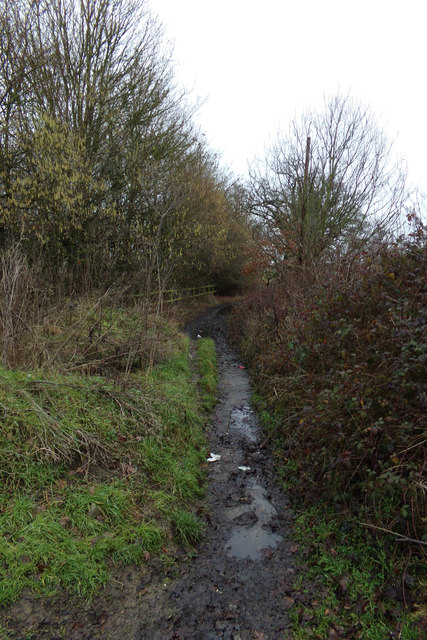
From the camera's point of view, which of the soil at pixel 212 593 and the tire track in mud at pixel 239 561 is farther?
the tire track in mud at pixel 239 561

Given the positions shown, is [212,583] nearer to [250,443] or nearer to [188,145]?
[250,443]

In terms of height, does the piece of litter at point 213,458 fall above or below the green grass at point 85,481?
below

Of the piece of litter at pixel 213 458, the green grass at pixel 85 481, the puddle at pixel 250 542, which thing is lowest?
the puddle at pixel 250 542

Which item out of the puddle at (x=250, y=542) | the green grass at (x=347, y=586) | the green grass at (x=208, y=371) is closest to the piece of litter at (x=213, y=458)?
the puddle at (x=250, y=542)

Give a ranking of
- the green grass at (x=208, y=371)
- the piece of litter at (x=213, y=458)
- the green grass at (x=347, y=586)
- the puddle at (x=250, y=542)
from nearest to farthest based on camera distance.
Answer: the green grass at (x=347, y=586) → the puddle at (x=250, y=542) → the piece of litter at (x=213, y=458) → the green grass at (x=208, y=371)

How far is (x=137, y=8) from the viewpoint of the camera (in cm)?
1178

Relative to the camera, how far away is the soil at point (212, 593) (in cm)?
284

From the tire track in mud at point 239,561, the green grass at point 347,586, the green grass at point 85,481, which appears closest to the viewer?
the green grass at point 347,586

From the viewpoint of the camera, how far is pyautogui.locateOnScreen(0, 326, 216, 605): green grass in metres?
3.18

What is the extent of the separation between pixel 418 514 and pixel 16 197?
9.79 meters

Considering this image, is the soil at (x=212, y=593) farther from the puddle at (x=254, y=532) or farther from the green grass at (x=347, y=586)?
the green grass at (x=347, y=586)

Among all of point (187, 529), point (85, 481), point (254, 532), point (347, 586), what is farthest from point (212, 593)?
point (85, 481)

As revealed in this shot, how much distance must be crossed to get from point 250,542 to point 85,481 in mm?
1803

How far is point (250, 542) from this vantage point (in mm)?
3992
